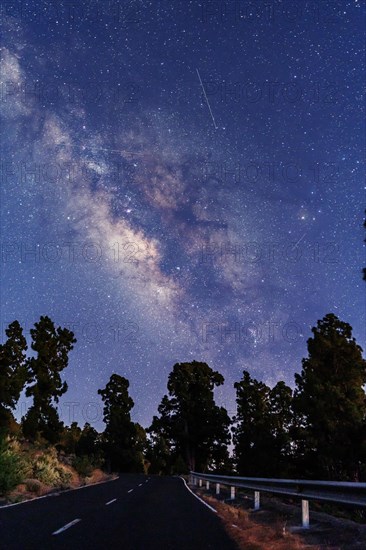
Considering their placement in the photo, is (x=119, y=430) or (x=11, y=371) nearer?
(x=11, y=371)

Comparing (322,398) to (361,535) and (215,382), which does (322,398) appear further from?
(215,382)

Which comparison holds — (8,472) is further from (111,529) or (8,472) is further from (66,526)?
(111,529)

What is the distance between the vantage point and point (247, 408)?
55031 millimetres

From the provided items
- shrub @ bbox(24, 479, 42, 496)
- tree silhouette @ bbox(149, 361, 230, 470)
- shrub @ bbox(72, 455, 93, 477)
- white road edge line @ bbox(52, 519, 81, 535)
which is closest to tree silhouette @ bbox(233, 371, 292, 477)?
tree silhouette @ bbox(149, 361, 230, 470)

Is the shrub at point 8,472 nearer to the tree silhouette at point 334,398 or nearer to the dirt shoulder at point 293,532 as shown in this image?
the dirt shoulder at point 293,532

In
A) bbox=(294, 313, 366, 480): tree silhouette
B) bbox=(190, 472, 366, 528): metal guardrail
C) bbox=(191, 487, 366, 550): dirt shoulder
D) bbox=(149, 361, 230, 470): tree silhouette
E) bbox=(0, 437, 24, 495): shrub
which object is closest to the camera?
bbox=(190, 472, 366, 528): metal guardrail

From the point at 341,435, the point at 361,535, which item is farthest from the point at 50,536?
the point at 341,435

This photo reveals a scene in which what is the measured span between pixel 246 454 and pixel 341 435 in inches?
1096

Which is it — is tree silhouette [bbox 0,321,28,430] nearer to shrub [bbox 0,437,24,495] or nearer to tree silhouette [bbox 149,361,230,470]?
shrub [bbox 0,437,24,495]

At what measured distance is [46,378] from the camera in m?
38.3

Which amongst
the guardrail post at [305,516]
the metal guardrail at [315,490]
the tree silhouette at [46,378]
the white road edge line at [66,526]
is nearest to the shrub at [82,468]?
the tree silhouette at [46,378]

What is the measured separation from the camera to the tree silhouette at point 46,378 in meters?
37.3

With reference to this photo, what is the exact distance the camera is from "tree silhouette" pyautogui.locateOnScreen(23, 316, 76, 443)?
37312mm

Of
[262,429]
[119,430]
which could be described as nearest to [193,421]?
[119,430]
